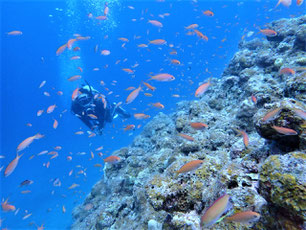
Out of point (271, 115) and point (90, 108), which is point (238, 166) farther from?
point (90, 108)

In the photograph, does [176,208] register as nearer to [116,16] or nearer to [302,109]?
A: [302,109]

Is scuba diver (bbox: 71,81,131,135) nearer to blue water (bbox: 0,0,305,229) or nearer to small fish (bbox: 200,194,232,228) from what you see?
small fish (bbox: 200,194,232,228)

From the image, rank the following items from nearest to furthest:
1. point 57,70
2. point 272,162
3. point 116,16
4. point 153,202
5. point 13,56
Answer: point 272,162, point 153,202, point 13,56, point 116,16, point 57,70

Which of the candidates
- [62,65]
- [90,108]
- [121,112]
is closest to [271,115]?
[90,108]

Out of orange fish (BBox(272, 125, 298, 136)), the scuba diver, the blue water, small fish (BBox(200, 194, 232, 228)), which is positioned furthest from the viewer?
the blue water

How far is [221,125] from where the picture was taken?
5047 millimetres

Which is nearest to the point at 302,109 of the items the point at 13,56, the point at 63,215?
the point at 63,215

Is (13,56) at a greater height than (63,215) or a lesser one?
greater

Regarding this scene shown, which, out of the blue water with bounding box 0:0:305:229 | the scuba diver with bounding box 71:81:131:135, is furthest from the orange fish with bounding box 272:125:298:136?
the blue water with bounding box 0:0:305:229

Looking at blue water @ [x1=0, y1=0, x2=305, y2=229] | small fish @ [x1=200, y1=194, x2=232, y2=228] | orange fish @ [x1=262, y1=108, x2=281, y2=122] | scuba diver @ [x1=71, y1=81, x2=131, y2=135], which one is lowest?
small fish @ [x1=200, y1=194, x2=232, y2=228]

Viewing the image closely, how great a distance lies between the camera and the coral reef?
5.44 feet

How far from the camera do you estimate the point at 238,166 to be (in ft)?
7.69

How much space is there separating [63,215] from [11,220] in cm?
769

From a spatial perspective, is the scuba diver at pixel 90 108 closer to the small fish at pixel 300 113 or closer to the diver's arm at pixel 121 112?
the diver's arm at pixel 121 112
